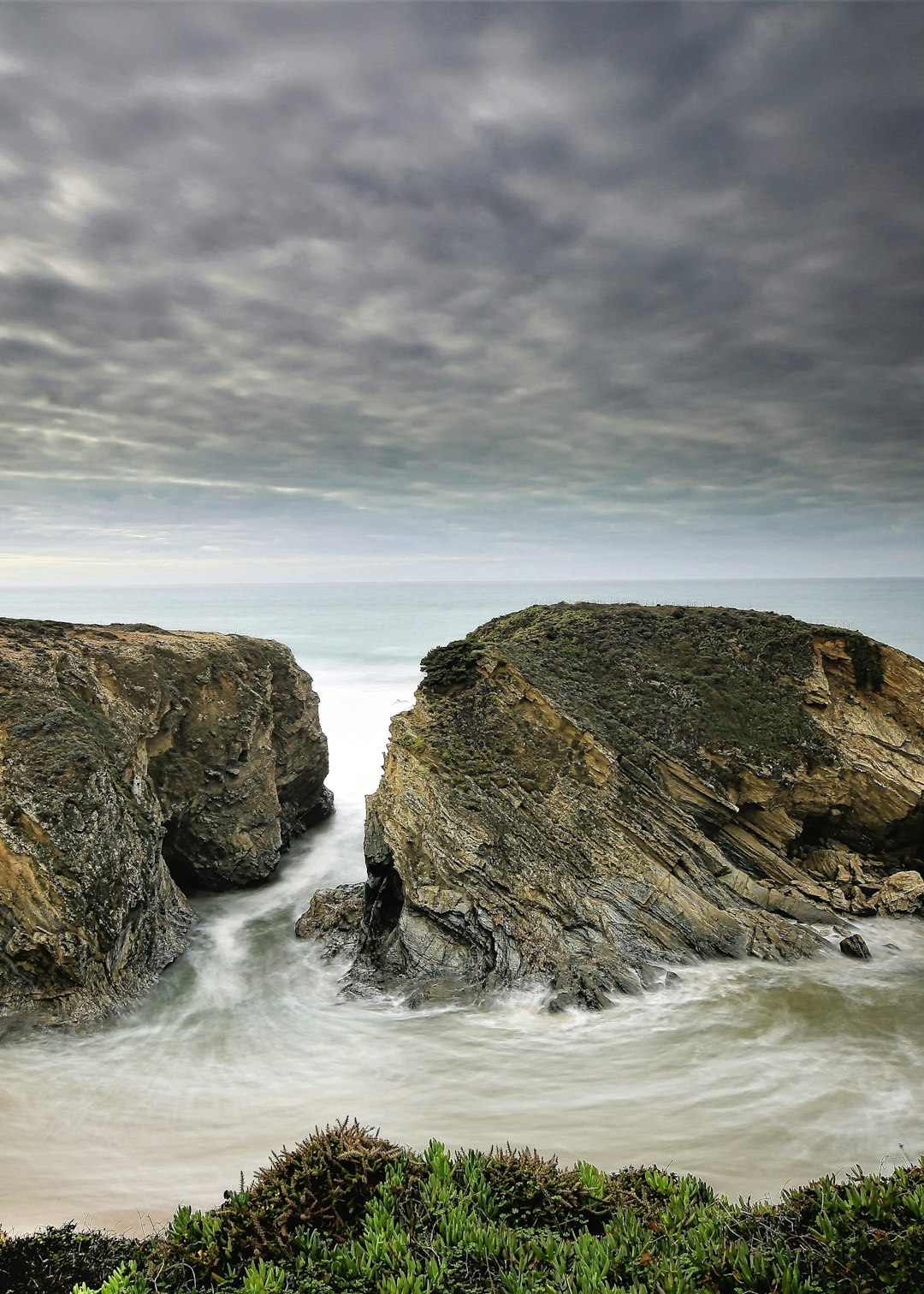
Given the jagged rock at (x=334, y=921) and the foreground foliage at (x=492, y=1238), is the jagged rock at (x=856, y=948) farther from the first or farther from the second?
the jagged rock at (x=334, y=921)

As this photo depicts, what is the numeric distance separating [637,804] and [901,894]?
20.1 feet

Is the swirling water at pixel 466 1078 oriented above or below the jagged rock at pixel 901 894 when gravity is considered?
below

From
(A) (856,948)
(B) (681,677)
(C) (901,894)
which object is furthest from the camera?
(B) (681,677)

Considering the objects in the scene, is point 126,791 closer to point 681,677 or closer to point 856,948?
point 681,677

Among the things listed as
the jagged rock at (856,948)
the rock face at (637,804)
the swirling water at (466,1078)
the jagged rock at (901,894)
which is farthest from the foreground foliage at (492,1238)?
the jagged rock at (901,894)

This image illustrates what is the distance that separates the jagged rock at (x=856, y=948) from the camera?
13797mm

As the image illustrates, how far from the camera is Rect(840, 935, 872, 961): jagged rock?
45.3 feet

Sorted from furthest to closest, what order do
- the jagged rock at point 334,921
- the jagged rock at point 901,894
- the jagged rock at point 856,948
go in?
the jagged rock at point 334,921, the jagged rock at point 901,894, the jagged rock at point 856,948

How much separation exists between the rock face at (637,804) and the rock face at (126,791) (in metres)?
4.57

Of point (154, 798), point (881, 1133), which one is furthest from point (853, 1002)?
point (154, 798)

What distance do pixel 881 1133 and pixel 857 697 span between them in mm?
11503

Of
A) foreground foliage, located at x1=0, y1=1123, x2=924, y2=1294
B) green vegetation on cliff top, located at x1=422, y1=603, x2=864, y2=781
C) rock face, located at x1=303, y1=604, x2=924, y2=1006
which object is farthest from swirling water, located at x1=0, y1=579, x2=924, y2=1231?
green vegetation on cliff top, located at x1=422, y1=603, x2=864, y2=781

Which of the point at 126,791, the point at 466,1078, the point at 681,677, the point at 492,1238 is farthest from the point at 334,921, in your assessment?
the point at 492,1238

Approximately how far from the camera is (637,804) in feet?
52.0
